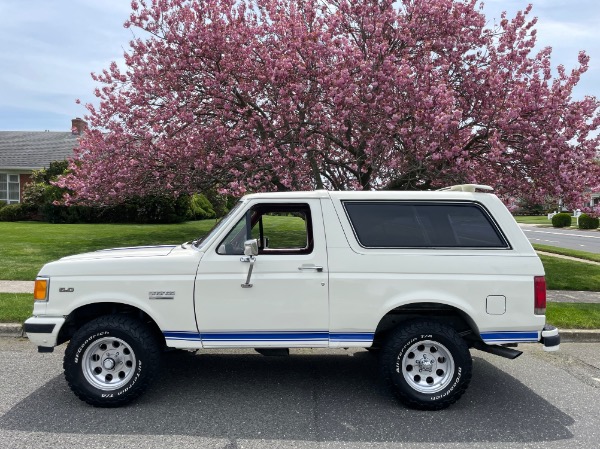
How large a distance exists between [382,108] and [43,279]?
9616 millimetres

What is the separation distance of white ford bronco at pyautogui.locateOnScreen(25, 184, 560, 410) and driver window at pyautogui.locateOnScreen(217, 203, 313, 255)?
0.02 metres

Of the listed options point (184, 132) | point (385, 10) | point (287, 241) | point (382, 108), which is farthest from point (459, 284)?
point (184, 132)

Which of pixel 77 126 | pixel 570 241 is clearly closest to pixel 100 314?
pixel 570 241

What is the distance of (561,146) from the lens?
1211cm

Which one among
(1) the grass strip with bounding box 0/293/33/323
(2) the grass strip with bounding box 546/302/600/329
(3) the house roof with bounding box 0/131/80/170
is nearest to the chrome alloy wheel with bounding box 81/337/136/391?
(1) the grass strip with bounding box 0/293/33/323

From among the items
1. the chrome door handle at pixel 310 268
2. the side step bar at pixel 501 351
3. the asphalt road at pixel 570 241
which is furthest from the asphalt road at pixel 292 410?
the asphalt road at pixel 570 241

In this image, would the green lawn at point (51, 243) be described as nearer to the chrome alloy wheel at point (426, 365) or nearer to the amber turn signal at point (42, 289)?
the amber turn signal at point (42, 289)

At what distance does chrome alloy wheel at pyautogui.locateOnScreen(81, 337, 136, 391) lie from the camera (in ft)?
14.6

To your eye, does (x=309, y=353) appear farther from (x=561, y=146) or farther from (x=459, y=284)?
(x=561, y=146)

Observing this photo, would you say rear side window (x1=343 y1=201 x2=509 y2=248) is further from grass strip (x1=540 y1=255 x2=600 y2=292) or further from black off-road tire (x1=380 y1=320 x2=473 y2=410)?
grass strip (x1=540 y1=255 x2=600 y2=292)

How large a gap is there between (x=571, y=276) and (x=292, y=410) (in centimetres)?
1052

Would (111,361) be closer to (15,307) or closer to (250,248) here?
(250,248)

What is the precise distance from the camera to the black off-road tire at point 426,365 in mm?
4449

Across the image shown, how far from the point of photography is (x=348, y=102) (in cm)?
1216
